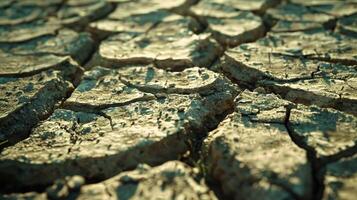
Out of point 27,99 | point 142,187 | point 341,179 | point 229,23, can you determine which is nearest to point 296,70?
point 229,23

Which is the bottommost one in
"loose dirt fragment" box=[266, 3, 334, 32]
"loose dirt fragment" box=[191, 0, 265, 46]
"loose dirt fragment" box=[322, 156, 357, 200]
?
"loose dirt fragment" box=[322, 156, 357, 200]

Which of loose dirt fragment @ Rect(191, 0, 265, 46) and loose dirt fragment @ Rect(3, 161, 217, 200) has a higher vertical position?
loose dirt fragment @ Rect(191, 0, 265, 46)

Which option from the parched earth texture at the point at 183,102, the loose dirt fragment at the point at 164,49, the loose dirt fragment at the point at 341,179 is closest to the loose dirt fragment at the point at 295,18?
the parched earth texture at the point at 183,102

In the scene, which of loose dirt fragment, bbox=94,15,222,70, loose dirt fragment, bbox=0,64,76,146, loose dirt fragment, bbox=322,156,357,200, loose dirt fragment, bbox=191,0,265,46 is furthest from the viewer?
loose dirt fragment, bbox=191,0,265,46

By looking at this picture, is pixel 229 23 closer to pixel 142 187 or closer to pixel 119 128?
pixel 119 128

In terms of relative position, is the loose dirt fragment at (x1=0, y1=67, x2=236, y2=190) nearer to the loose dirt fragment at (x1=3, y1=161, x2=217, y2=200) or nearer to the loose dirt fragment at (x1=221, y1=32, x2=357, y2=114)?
the loose dirt fragment at (x1=3, y1=161, x2=217, y2=200)

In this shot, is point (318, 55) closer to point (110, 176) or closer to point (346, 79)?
point (346, 79)

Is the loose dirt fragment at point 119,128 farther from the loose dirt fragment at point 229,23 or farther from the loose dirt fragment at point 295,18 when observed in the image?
the loose dirt fragment at point 295,18

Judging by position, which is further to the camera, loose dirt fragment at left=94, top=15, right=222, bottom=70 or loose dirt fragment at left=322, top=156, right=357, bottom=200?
loose dirt fragment at left=94, top=15, right=222, bottom=70

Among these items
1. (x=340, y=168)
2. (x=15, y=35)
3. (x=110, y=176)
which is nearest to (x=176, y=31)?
(x=15, y=35)

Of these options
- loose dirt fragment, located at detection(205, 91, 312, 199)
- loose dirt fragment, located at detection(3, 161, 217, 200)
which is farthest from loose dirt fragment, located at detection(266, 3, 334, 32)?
loose dirt fragment, located at detection(3, 161, 217, 200)
